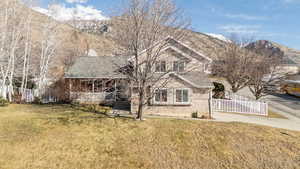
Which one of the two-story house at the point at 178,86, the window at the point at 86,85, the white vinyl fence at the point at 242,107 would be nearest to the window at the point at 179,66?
the two-story house at the point at 178,86

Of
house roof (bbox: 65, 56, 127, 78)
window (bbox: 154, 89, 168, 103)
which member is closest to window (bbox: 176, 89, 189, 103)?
window (bbox: 154, 89, 168, 103)

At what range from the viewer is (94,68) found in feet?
68.0

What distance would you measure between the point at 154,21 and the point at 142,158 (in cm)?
→ 872

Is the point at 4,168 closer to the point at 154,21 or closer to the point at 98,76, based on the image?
the point at 154,21

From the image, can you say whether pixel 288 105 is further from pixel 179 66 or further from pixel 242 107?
pixel 179 66

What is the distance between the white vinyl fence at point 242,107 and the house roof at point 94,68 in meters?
12.3

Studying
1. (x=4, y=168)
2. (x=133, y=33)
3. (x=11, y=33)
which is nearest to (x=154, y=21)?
(x=133, y=33)

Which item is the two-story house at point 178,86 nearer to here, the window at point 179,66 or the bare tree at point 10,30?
the window at point 179,66

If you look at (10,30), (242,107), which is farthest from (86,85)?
(242,107)

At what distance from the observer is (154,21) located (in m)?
10.7

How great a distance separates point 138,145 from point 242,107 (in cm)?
1397

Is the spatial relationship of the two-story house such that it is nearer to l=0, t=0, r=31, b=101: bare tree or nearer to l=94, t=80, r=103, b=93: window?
l=94, t=80, r=103, b=93: window

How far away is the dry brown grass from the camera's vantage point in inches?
285

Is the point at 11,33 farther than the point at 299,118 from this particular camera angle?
Yes
